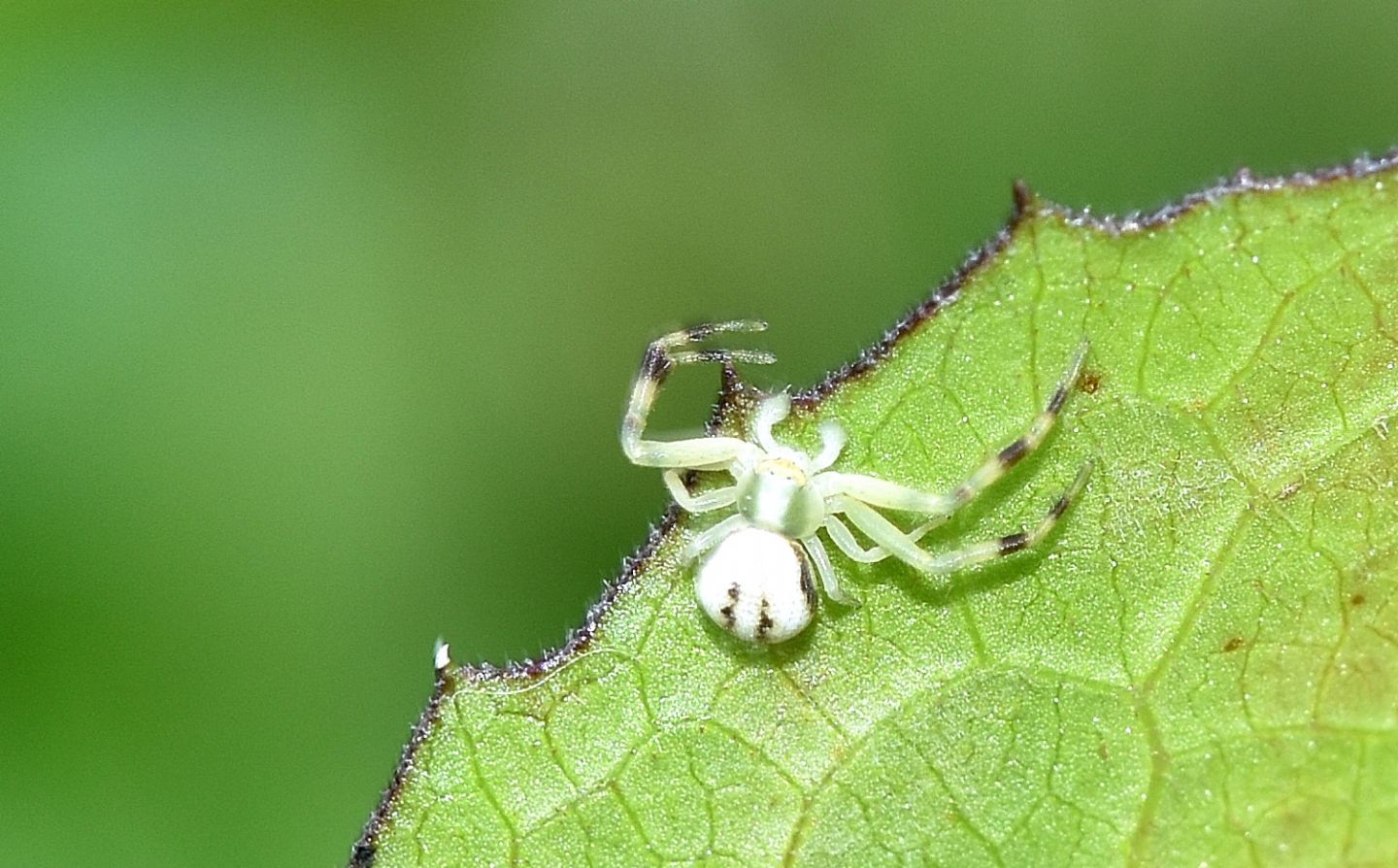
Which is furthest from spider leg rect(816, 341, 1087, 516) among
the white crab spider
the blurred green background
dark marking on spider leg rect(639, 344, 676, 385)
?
the blurred green background

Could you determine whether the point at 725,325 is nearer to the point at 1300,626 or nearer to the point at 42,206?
the point at 1300,626

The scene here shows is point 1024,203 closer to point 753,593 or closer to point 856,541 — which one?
point 856,541

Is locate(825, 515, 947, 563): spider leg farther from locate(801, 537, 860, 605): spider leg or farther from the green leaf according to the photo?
the green leaf

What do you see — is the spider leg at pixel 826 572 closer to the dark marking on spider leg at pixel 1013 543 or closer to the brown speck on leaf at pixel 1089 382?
the dark marking on spider leg at pixel 1013 543

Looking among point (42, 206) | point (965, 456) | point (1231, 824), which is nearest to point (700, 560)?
point (965, 456)

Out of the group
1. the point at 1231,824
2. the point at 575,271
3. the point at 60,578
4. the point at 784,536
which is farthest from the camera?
the point at 575,271

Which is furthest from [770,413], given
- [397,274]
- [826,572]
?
[397,274]

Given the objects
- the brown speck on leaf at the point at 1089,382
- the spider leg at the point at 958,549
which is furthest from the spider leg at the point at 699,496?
the brown speck on leaf at the point at 1089,382
